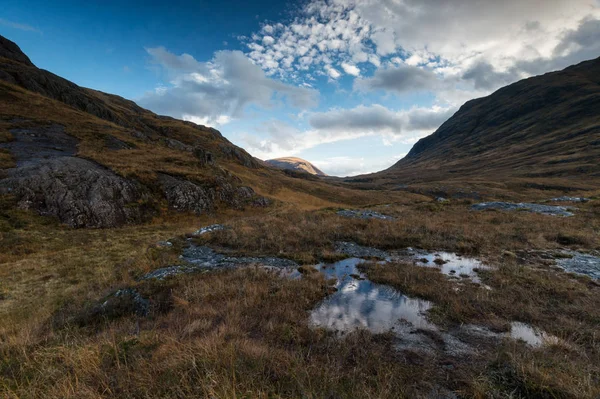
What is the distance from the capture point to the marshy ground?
4.39 m

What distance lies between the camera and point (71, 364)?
182 inches

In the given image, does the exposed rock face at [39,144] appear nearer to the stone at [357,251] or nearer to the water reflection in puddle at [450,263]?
the stone at [357,251]

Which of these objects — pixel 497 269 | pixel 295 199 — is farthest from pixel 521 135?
pixel 497 269

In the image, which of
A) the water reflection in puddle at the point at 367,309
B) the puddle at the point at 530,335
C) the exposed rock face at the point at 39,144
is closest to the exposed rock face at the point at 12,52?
the exposed rock face at the point at 39,144

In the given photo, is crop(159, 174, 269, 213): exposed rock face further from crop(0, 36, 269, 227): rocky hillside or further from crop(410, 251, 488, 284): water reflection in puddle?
crop(410, 251, 488, 284): water reflection in puddle

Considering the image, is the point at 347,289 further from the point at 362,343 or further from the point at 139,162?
the point at 139,162

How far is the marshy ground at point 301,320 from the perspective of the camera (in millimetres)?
4387

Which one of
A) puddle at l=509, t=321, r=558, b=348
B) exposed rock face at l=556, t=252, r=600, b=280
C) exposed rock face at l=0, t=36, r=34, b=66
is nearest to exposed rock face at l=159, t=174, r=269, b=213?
puddle at l=509, t=321, r=558, b=348

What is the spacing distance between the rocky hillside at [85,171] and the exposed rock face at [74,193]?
58 mm

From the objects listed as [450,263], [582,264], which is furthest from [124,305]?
[582,264]

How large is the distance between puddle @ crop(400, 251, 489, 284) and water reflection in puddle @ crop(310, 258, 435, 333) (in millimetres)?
3860

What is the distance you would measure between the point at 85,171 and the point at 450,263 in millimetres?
34253

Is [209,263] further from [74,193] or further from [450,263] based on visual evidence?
[74,193]

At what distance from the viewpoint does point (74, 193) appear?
22766 mm
